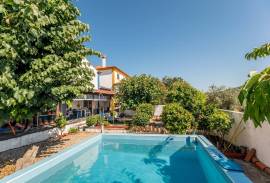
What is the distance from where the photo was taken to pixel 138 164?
34.8 ft

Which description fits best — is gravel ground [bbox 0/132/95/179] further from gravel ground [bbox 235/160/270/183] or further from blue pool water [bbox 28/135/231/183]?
gravel ground [bbox 235/160/270/183]

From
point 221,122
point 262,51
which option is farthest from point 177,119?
point 262,51

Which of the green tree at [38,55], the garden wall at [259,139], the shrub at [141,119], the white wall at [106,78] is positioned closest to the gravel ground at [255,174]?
the garden wall at [259,139]

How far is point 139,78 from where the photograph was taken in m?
23.0

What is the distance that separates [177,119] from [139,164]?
561 cm

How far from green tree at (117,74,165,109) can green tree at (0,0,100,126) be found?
454 inches

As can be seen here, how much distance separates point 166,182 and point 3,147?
9.77 m

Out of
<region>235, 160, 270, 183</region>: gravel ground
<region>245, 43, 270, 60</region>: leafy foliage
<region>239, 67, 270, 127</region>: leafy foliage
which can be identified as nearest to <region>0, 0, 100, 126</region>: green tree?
<region>245, 43, 270, 60</region>: leafy foliage

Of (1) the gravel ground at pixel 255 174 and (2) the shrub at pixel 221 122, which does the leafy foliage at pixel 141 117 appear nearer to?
(2) the shrub at pixel 221 122

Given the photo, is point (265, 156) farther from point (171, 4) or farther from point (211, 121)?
point (171, 4)

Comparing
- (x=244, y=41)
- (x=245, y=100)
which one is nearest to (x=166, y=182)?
(x=245, y=100)

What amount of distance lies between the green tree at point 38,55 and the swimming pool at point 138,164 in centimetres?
300

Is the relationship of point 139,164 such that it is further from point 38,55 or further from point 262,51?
point 262,51

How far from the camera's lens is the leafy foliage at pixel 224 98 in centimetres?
2183
